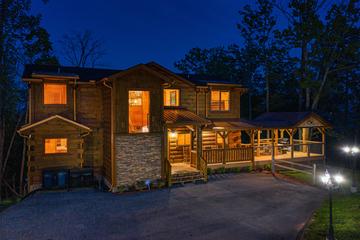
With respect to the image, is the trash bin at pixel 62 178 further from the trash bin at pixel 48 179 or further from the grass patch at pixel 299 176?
the grass patch at pixel 299 176

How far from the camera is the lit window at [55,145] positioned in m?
15.3

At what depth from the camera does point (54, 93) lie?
52.2 feet

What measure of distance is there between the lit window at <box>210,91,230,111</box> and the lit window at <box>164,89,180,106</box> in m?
2.93

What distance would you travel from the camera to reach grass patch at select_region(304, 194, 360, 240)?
851 centimetres

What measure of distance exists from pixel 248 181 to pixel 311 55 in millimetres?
16706

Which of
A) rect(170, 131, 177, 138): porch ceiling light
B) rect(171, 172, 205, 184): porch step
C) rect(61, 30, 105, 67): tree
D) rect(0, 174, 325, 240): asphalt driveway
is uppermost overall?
rect(61, 30, 105, 67): tree

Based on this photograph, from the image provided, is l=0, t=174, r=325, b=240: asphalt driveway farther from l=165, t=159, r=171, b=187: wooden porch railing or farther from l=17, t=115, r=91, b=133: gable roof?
l=17, t=115, r=91, b=133: gable roof

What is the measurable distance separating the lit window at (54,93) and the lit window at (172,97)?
6.51m

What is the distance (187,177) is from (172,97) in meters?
5.87

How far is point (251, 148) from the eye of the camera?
19.2 metres

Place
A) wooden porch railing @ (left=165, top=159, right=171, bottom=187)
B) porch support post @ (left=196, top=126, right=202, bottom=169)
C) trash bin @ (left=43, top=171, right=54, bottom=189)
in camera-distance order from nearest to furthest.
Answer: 1. trash bin @ (left=43, top=171, right=54, bottom=189)
2. wooden porch railing @ (left=165, top=159, right=171, bottom=187)
3. porch support post @ (left=196, top=126, right=202, bottom=169)

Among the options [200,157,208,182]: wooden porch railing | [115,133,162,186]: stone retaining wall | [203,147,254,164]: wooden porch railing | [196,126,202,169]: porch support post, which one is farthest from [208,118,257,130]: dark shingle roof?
[115,133,162,186]: stone retaining wall

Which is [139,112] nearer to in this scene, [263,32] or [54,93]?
[54,93]

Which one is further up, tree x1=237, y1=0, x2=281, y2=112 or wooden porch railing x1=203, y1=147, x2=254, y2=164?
tree x1=237, y1=0, x2=281, y2=112
